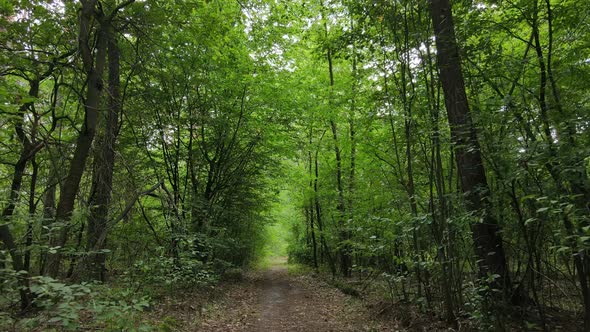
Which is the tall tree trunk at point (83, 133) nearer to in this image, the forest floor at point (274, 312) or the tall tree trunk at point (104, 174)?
the tall tree trunk at point (104, 174)

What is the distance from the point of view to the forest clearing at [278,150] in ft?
15.8

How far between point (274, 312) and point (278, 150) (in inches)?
266

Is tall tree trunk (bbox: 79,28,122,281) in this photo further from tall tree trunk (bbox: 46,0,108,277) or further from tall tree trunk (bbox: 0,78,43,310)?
tall tree trunk (bbox: 0,78,43,310)

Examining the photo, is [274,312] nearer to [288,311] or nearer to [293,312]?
[288,311]

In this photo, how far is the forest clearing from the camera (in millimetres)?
4805

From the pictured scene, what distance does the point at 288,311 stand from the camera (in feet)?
35.0

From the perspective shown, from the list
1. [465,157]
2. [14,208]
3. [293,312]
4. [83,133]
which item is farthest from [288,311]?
[83,133]

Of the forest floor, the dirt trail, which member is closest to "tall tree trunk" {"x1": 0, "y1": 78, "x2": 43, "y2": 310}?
the forest floor

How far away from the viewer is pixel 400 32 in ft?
25.6

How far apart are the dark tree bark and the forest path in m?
3.10

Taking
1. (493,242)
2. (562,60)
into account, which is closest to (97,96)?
(493,242)

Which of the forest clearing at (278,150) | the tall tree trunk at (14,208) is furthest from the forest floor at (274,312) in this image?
the tall tree trunk at (14,208)

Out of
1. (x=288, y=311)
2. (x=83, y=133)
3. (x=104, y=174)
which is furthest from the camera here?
(x=288, y=311)

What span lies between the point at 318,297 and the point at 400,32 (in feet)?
31.3
